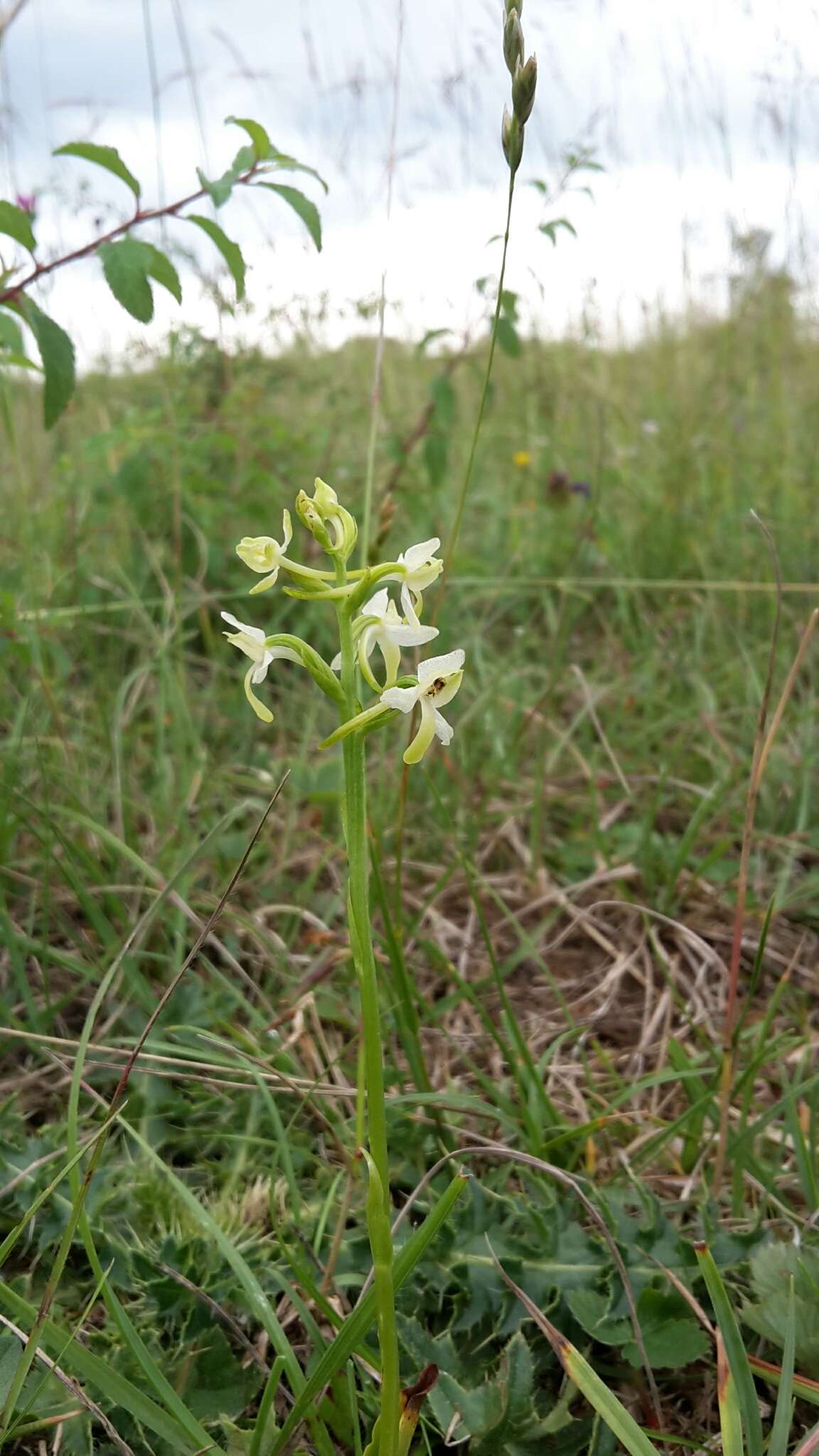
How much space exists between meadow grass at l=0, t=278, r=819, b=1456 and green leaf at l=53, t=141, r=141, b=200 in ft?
1.88

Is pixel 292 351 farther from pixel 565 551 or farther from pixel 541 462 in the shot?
pixel 565 551

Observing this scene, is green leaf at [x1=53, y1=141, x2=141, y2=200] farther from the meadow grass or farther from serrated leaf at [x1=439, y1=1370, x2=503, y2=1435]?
serrated leaf at [x1=439, y1=1370, x2=503, y2=1435]

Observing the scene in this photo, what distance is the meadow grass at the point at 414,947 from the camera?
1119mm

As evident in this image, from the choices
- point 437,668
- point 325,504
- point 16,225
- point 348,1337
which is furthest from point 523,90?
point 348,1337

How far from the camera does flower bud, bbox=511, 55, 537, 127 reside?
0.98 meters

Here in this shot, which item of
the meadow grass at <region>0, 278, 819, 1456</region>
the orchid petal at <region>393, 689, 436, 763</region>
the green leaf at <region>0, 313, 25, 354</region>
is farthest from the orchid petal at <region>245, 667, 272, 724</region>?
the green leaf at <region>0, 313, 25, 354</region>

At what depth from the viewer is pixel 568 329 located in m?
4.29

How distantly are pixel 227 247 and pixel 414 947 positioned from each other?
1.13 metres

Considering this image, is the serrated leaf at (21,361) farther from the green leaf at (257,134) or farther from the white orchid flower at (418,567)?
the white orchid flower at (418,567)

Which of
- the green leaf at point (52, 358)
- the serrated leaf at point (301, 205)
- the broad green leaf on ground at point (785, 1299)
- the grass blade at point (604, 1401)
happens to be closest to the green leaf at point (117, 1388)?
the grass blade at point (604, 1401)

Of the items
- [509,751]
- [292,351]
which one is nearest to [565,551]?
[509,751]

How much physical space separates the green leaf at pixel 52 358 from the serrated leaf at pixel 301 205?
38 cm

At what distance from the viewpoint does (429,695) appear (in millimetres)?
837

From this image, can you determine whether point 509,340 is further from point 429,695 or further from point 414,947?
point 429,695
